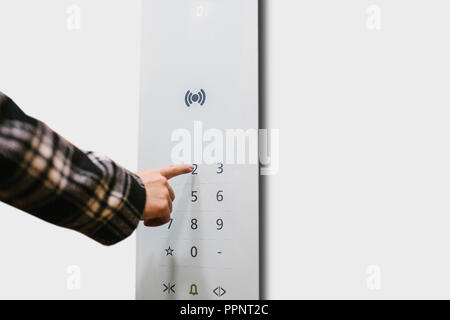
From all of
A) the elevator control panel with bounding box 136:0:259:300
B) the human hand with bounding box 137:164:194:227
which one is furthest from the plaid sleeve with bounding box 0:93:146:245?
the elevator control panel with bounding box 136:0:259:300

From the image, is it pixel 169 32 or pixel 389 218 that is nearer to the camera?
pixel 389 218

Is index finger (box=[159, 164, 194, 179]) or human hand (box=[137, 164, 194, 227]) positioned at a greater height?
index finger (box=[159, 164, 194, 179])

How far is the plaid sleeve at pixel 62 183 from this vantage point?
0.40m

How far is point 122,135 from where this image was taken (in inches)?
25.9

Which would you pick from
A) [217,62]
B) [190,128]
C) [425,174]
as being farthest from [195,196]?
[425,174]

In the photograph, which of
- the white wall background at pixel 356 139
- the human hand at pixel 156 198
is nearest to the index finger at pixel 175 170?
the human hand at pixel 156 198

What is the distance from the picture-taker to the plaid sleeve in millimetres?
395

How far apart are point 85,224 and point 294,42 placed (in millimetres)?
390

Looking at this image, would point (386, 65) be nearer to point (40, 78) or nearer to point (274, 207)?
point (274, 207)

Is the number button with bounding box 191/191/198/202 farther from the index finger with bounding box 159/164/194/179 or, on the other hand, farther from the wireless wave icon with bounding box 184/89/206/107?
the wireless wave icon with bounding box 184/89/206/107

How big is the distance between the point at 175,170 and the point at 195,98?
121 millimetres

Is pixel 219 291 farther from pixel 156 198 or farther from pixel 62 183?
pixel 62 183

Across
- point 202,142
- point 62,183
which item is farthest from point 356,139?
point 62,183

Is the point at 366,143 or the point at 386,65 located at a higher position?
the point at 386,65
